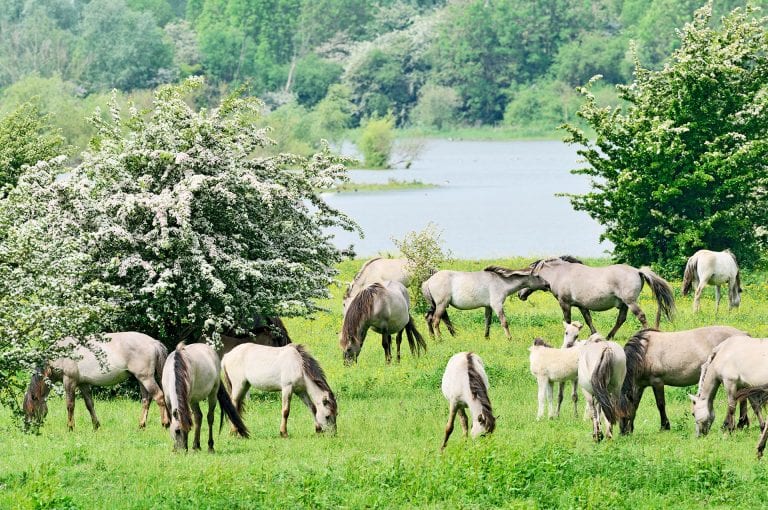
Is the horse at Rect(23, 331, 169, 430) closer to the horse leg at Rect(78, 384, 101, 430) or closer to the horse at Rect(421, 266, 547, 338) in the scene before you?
the horse leg at Rect(78, 384, 101, 430)

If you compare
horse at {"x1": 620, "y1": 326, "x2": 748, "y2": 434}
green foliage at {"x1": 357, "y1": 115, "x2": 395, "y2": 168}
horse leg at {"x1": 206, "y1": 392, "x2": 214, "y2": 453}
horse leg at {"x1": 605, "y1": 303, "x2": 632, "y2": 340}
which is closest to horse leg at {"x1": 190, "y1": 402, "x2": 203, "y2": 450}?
horse leg at {"x1": 206, "y1": 392, "x2": 214, "y2": 453}

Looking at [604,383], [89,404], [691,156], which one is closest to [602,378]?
[604,383]

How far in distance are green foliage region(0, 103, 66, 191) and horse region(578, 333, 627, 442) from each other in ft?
57.1

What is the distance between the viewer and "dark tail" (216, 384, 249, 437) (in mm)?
15906

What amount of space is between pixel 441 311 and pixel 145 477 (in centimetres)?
1202

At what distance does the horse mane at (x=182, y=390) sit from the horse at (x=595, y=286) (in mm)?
10926

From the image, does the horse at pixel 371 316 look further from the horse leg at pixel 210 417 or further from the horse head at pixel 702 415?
the horse head at pixel 702 415

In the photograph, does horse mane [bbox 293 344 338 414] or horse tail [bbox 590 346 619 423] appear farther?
horse mane [bbox 293 344 338 414]

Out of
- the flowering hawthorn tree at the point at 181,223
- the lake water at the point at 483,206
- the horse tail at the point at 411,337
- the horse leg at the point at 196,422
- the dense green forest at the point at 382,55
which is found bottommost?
the lake water at the point at 483,206

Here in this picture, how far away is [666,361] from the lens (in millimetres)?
16359

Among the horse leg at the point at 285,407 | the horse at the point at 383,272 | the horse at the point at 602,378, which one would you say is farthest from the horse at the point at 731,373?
the horse at the point at 383,272

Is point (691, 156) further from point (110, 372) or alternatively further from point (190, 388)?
point (190, 388)

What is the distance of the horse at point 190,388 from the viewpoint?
48.0 ft

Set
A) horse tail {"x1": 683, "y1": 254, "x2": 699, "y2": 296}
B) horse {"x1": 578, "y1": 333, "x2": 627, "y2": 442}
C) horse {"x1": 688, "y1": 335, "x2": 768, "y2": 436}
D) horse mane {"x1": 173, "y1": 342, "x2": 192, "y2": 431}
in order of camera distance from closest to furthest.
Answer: horse mane {"x1": 173, "y1": 342, "x2": 192, "y2": 431}, horse {"x1": 688, "y1": 335, "x2": 768, "y2": 436}, horse {"x1": 578, "y1": 333, "x2": 627, "y2": 442}, horse tail {"x1": 683, "y1": 254, "x2": 699, "y2": 296}
